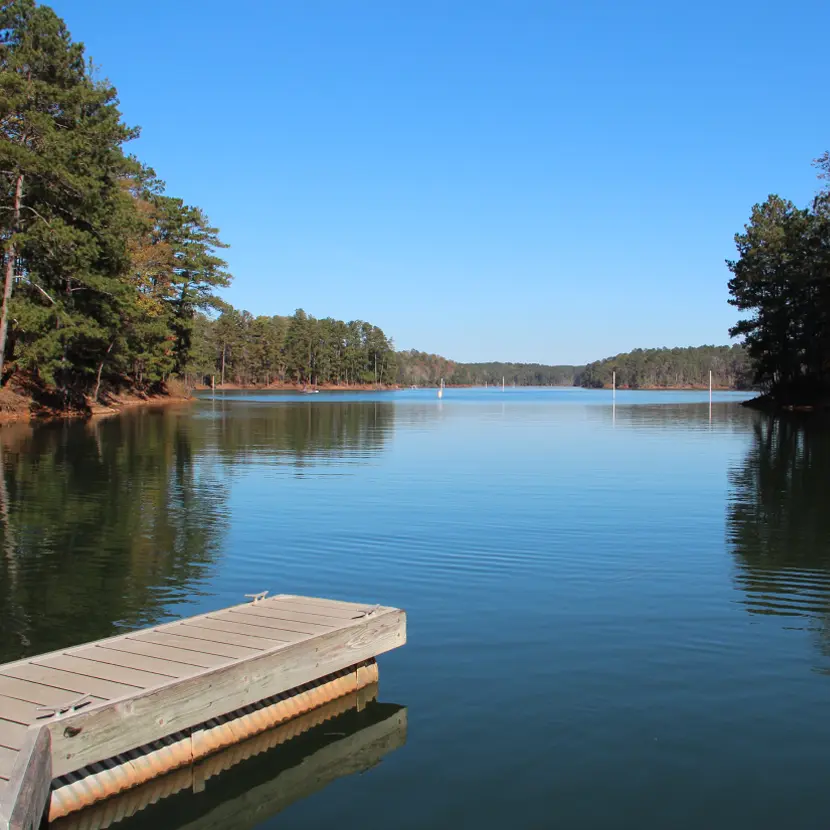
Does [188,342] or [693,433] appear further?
[188,342]

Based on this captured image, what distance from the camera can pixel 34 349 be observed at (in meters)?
39.8

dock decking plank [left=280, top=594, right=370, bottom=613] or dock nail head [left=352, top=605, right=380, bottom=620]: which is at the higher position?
dock nail head [left=352, top=605, right=380, bottom=620]

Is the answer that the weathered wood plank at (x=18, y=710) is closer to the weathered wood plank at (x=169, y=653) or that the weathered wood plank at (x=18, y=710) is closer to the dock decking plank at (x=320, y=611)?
the weathered wood plank at (x=169, y=653)

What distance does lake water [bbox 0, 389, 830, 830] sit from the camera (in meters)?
5.76

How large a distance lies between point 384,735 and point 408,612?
3118 millimetres

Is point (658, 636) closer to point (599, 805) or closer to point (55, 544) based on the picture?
point (599, 805)

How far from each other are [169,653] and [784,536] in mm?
11395

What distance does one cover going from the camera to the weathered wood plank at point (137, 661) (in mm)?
6266

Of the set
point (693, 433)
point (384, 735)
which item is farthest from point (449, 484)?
point (693, 433)

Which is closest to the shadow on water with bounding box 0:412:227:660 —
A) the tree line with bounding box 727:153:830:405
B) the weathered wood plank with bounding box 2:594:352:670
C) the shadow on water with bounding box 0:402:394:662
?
the shadow on water with bounding box 0:402:394:662

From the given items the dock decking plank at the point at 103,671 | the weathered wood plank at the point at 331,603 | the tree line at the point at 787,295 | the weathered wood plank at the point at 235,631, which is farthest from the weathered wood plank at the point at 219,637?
the tree line at the point at 787,295

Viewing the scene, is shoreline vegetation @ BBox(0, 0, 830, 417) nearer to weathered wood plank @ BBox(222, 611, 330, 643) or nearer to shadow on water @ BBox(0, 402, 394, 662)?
shadow on water @ BBox(0, 402, 394, 662)

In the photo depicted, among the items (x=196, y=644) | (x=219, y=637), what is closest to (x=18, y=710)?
(x=196, y=644)

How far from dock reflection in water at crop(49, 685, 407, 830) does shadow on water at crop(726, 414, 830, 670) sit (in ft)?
15.7
